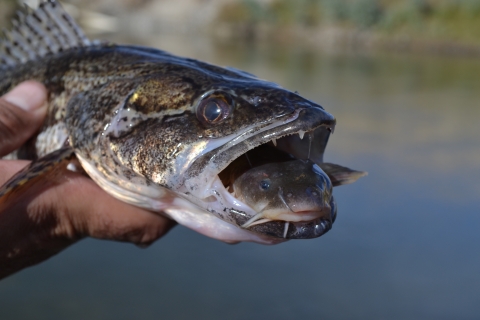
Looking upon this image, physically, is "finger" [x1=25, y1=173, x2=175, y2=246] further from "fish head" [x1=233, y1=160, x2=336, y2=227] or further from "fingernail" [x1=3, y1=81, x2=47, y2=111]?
"fish head" [x1=233, y1=160, x2=336, y2=227]

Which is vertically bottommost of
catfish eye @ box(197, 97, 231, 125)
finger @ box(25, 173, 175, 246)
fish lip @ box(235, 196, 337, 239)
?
finger @ box(25, 173, 175, 246)

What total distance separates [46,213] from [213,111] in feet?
3.88

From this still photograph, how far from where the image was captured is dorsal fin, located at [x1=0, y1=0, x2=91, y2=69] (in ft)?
10.1

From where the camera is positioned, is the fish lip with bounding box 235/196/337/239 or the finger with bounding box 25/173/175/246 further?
the finger with bounding box 25/173/175/246

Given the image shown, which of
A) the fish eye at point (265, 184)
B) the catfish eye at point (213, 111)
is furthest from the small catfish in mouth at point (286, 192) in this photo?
the catfish eye at point (213, 111)

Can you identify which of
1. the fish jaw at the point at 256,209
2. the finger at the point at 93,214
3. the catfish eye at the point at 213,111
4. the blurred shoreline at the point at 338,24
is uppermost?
the catfish eye at the point at 213,111

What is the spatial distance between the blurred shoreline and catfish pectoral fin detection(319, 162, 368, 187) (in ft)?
40.6

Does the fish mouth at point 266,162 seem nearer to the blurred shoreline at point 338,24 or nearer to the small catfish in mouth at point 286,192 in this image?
the small catfish in mouth at point 286,192

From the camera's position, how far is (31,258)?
2869mm

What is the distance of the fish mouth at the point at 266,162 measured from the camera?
74.5 inches

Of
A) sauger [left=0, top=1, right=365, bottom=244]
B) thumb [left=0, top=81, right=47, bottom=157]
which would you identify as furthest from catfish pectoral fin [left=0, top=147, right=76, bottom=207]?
thumb [left=0, top=81, right=47, bottom=157]

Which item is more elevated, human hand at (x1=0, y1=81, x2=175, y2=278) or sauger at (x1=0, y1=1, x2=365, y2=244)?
sauger at (x1=0, y1=1, x2=365, y2=244)

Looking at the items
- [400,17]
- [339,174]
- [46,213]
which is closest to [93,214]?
[46,213]

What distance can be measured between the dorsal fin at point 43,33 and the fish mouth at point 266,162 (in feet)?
4.88
